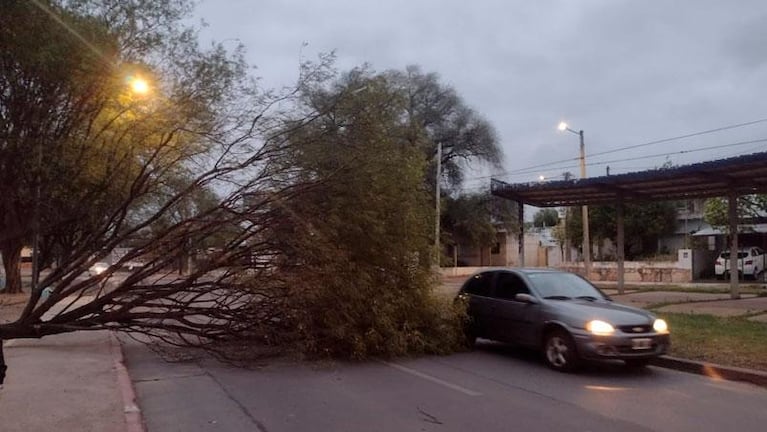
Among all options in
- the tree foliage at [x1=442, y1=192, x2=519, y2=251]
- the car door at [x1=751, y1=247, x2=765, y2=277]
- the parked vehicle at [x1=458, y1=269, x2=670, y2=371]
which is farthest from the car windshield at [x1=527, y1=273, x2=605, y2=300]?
the tree foliage at [x1=442, y1=192, x2=519, y2=251]

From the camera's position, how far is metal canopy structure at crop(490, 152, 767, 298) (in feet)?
65.6

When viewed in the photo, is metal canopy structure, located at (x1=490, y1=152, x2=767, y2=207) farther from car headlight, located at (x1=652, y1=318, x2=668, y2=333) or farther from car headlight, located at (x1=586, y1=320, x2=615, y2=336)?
car headlight, located at (x1=586, y1=320, x2=615, y2=336)

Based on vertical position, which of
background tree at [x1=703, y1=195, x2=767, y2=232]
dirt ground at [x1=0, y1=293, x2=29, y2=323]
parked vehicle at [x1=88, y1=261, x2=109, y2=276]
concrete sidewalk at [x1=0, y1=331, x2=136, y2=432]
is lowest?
concrete sidewalk at [x1=0, y1=331, x2=136, y2=432]

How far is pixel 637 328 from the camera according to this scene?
925cm

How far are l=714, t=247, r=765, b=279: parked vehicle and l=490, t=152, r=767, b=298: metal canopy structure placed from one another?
14810 millimetres

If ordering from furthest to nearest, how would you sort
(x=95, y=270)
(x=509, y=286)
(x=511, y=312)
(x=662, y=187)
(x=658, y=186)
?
1. (x=662, y=187)
2. (x=658, y=186)
3. (x=95, y=270)
4. (x=509, y=286)
5. (x=511, y=312)

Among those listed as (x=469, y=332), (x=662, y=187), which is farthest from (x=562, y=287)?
(x=662, y=187)

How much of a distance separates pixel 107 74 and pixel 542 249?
53.5 m

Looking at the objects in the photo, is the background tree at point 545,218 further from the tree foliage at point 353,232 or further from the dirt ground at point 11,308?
the tree foliage at point 353,232

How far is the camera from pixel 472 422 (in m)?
6.76

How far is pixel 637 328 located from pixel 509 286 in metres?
2.39

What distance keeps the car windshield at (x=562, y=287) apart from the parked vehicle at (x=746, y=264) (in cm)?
3026

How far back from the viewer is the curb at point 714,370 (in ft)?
29.2

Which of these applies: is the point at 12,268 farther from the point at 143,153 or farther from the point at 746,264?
the point at 746,264
